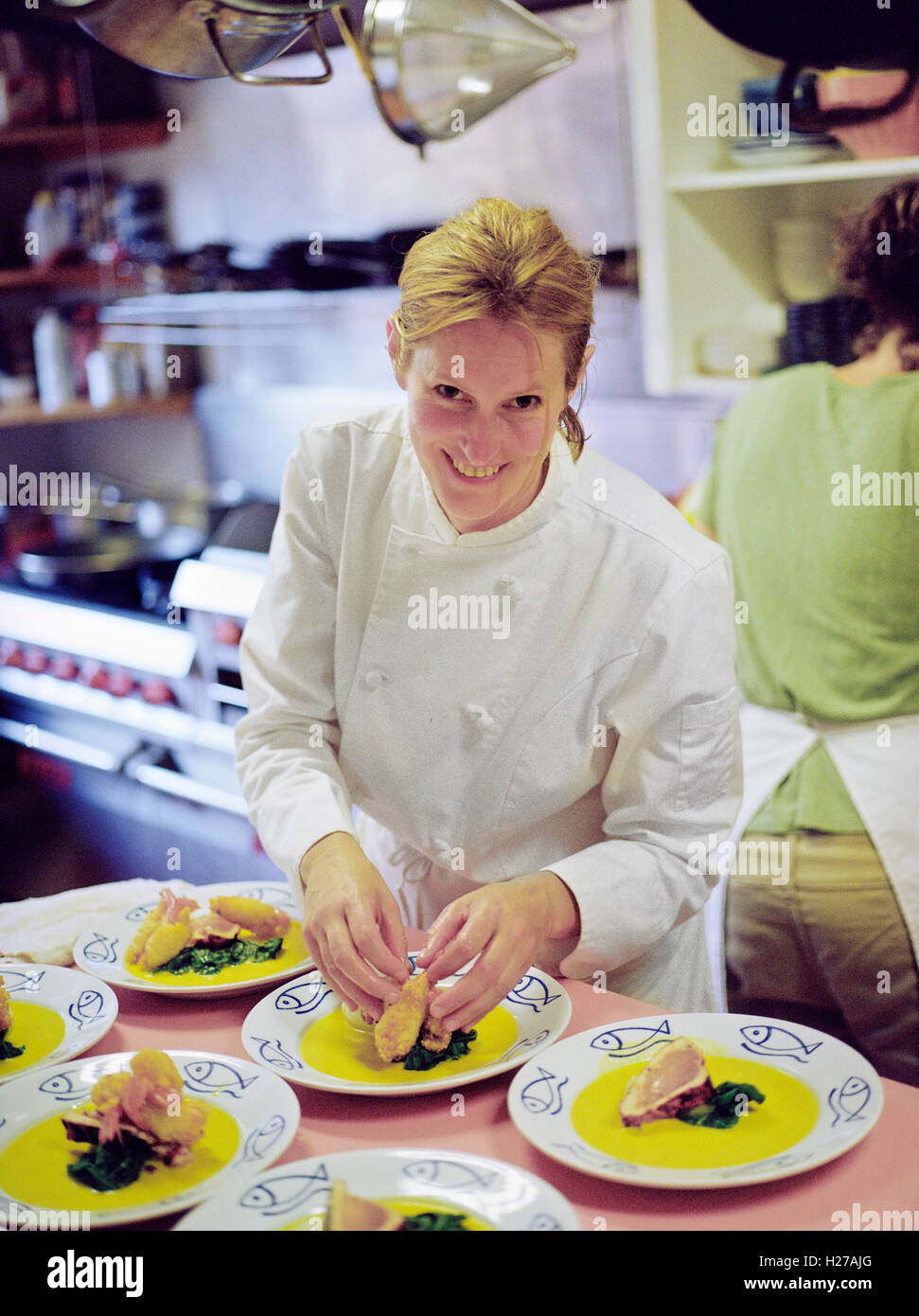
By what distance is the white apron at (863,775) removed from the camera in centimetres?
212

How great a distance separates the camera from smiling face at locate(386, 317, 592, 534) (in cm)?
115

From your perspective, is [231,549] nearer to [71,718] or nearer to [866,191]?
[71,718]

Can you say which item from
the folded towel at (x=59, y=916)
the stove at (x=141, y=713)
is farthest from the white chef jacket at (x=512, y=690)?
the stove at (x=141, y=713)

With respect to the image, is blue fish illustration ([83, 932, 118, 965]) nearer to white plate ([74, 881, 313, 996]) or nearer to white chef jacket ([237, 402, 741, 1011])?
white plate ([74, 881, 313, 996])

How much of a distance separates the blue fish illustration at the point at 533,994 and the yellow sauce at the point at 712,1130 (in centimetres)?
14

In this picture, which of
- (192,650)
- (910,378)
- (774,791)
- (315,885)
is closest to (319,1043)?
(315,885)

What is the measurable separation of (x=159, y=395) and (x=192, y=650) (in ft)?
3.95

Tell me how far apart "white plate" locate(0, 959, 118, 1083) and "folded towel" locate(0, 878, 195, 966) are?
33 millimetres

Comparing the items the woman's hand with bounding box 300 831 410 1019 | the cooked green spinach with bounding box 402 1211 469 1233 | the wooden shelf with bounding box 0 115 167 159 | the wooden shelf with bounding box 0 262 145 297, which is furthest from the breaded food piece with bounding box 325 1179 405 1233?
the wooden shelf with bounding box 0 115 167 159

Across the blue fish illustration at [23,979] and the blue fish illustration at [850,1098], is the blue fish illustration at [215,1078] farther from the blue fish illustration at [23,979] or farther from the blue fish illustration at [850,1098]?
the blue fish illustration at [850,1098]
